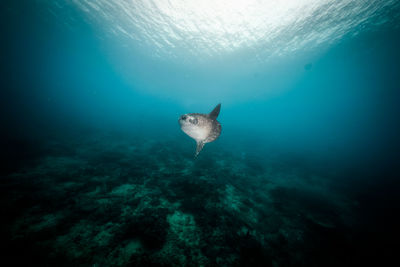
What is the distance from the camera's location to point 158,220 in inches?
146

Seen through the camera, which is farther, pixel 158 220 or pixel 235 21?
pixel 235 21

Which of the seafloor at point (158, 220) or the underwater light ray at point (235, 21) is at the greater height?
the underwater light ray at point (235, 21)

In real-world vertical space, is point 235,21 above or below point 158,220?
above

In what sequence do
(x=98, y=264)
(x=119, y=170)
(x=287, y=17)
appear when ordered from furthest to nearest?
(x=287, y=17), (x=119, y=170), (x=98, y=264)

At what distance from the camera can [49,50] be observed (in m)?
38.3

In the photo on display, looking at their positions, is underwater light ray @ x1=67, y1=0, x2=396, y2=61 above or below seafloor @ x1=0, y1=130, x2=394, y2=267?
above

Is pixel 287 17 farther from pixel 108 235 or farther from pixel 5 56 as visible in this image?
pixel 5 56

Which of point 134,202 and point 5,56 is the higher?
point 5,56

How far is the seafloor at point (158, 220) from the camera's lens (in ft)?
8.91

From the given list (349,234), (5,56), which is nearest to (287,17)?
(349,234)

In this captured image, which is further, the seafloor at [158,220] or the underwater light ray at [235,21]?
the underwater light ray at [235,21]

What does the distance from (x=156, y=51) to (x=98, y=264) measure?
31.0 meters

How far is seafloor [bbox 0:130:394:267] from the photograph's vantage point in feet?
8.91

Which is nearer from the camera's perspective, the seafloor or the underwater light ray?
the seafloor
